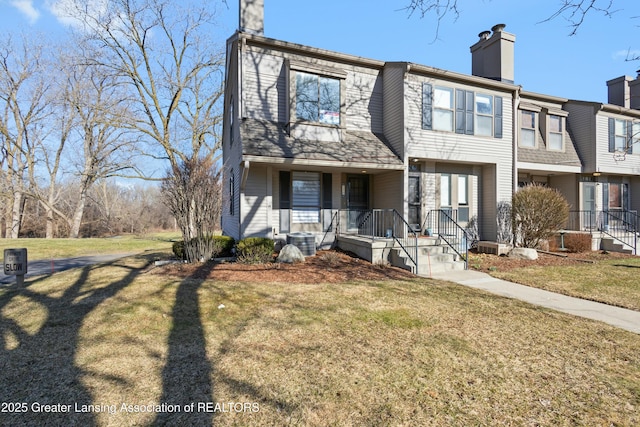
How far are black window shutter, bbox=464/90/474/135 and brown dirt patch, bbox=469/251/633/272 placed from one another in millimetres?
4742

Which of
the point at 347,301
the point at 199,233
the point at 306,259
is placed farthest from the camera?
the point at 306,259

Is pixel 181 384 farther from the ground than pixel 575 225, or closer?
closer

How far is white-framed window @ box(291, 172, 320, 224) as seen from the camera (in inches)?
426

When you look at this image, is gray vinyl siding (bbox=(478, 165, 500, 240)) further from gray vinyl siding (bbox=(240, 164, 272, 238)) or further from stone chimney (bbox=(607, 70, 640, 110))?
stone chimney (bbox=(607, 70, 640, 110))

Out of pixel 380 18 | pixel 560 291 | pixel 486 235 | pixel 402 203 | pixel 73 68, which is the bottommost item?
pixel 560 291

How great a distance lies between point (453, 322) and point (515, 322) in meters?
0.96

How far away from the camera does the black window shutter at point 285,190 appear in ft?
35.0

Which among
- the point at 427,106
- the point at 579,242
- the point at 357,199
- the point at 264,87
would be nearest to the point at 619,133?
the point at 579,242

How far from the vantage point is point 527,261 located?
10195 millimetres

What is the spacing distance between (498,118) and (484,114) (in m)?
0.69

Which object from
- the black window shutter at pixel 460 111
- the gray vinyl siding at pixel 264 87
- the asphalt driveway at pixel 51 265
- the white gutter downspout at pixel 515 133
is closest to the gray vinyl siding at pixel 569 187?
the white gutter downspout at pixel 515 133

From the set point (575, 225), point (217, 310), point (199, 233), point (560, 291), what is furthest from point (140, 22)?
point (575, 225)

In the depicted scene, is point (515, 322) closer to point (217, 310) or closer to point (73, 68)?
point (217, 310)

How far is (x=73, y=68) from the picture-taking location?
2270cm
